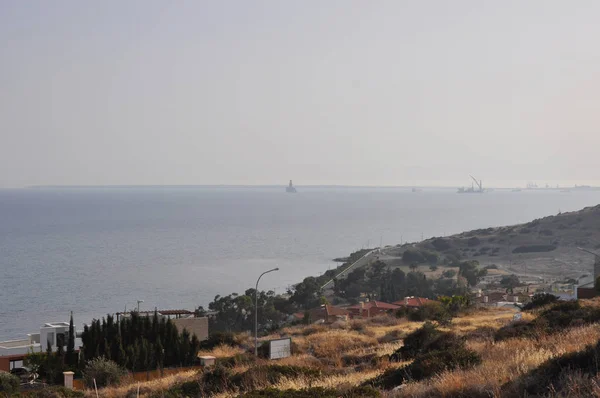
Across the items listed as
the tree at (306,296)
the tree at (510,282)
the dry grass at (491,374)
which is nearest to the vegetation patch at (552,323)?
the dry grass at (491,374)

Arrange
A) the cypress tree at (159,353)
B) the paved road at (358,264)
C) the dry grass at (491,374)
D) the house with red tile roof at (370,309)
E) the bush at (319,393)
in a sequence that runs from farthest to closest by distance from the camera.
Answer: the paved road at (358,264) < the house with red tile roof at (370,309) < the cypress tree at (159,353) < the bush at (319,393) < the dry grass at (491,374)

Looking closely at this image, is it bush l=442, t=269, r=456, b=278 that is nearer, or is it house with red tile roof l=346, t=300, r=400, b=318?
house with red tile roof l=346, t=300, r=400, b=318

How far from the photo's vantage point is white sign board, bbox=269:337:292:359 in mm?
23016

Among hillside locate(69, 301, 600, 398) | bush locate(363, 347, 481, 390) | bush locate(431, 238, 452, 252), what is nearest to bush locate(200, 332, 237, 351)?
hillside locate(69, 301, 600, 398)

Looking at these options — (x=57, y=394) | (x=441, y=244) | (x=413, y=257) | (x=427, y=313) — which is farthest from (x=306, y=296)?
(x=441, y=244)

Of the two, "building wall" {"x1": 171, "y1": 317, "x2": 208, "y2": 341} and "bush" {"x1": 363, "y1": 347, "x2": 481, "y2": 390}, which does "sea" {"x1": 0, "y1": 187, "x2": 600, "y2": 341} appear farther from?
"bush" {"x1": 363, "y1": 347, "x2": 481, "y2": 390}

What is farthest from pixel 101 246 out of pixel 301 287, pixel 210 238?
pixel 301 287

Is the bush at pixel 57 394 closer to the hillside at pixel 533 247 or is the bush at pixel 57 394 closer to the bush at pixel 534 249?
the hillside at pixel 533 247

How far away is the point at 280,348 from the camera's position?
76.3ft

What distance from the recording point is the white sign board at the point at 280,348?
23.0 m

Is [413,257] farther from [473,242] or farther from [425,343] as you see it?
[425,343]

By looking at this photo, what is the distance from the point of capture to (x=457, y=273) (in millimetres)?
77688

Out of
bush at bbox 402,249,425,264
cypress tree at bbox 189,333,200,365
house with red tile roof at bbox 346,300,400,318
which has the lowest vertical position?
bush at bbox 402,249,425,264

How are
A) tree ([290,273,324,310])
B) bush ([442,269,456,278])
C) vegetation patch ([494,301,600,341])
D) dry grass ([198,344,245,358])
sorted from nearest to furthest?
vegetation patch ([494,301,600,341]) < dry grass ([198,344,245,358]) < tree ([290,273,324,310]) < bush ([442,269,456,278])
